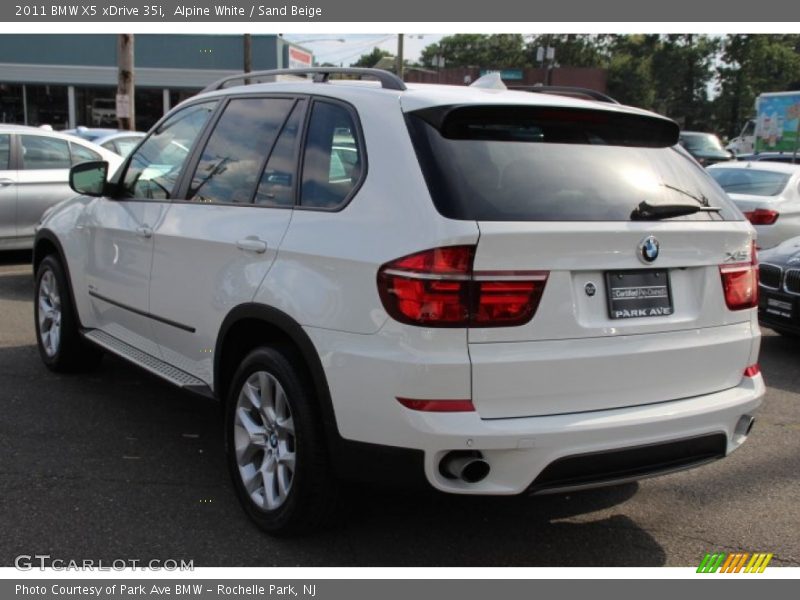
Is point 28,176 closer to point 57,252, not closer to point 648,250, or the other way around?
point 57,252

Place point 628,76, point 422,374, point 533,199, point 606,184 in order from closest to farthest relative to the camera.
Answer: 1. point 422,374
2. point 533,199
3. point 606,184
4. point 628,76

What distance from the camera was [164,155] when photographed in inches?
182

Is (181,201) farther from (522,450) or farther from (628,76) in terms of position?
(628,76)

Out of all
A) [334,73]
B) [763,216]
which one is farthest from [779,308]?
[334,73]

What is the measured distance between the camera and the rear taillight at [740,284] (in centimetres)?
336

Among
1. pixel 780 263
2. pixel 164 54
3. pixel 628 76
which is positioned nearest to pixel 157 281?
pixel 780 263

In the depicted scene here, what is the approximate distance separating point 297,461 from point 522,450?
90 cm

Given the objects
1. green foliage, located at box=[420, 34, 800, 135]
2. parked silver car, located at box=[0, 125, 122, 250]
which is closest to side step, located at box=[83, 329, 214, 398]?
parked silver car, located at box=[0, 125, 122, 250]

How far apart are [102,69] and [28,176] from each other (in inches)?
959

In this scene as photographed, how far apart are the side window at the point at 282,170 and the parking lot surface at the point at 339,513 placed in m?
1.28

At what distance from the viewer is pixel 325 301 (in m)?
3.07

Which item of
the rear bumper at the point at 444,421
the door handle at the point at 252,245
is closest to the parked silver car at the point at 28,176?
the door handle at the point at 252,245

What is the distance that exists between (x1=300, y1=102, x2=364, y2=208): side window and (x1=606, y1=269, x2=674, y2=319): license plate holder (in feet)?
3.44

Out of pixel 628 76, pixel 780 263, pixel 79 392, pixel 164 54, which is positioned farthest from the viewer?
pixel 628 76
